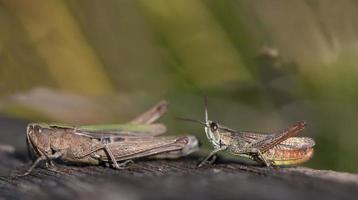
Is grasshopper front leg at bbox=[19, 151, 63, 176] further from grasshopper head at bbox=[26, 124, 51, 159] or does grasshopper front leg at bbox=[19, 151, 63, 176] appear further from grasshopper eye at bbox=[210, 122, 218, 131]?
grasshopper eye at bbox=[210, 122, 218, 131]

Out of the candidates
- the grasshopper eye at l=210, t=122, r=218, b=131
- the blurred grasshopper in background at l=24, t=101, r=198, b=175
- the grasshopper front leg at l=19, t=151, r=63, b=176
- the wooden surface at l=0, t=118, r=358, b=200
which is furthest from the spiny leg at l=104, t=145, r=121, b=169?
the wooden surface at l=0, t=118, r=358, b=200

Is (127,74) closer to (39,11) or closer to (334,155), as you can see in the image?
(39,11)

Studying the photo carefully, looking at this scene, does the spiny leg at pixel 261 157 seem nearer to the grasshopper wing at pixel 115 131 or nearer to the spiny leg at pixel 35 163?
the grasshopper wing at pixel 115 131

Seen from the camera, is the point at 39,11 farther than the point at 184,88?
Yes

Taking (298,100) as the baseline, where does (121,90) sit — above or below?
above

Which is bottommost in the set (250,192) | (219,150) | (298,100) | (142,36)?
(250,192)

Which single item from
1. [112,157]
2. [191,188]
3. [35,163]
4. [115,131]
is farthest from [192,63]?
[191,188]

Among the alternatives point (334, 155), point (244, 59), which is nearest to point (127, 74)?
point (244, 59)
